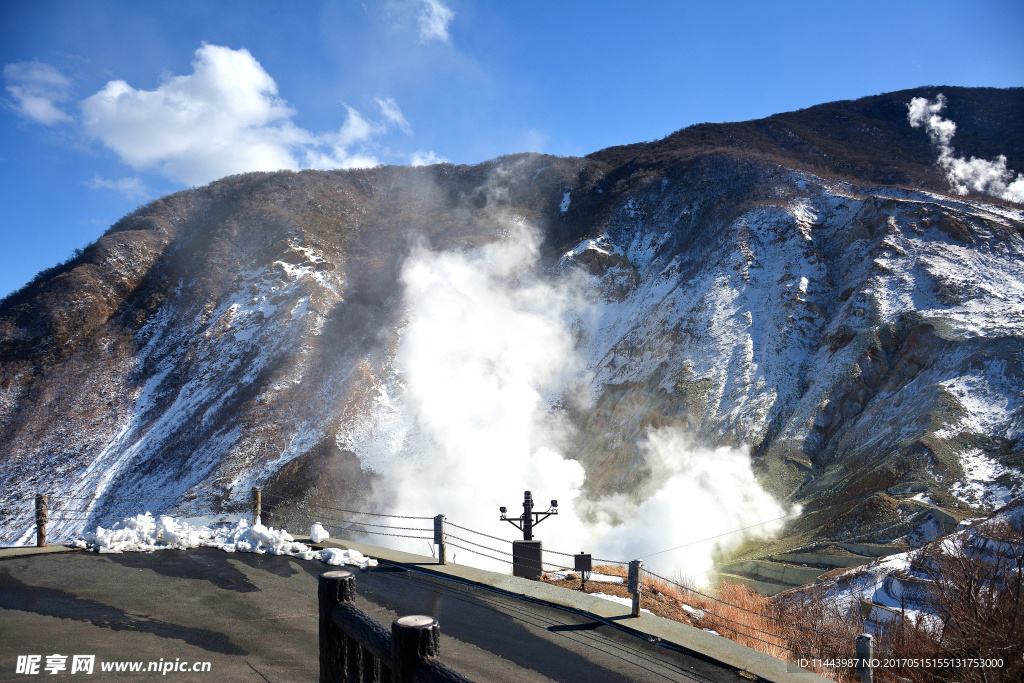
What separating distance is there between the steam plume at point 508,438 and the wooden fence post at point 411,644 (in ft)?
60.9

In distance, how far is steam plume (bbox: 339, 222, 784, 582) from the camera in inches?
835

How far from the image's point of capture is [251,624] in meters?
6.85

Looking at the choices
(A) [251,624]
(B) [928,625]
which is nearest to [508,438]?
(B) [928,625]

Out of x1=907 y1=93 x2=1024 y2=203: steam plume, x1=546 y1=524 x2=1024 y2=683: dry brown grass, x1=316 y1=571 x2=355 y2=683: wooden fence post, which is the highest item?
x1=907 y1=93 x2=1024 y2=203: steam plume

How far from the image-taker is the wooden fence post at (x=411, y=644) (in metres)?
2.15

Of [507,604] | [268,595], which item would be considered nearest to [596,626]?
[507,604]

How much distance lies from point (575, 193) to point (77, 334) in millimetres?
35398

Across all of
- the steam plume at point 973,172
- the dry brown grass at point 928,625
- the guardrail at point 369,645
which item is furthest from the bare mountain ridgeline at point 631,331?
the guardrail at point 369,645

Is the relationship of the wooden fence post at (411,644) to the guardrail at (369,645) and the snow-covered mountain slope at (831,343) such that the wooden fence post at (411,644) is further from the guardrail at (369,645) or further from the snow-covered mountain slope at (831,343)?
the snow-covered mountain slope at (831,343)

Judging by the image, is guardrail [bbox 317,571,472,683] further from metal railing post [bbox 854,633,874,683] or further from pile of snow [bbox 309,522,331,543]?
pile of snow [bbox 309,522,331,543]

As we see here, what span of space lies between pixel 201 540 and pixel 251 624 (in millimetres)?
4731

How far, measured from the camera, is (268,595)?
7.93 metres

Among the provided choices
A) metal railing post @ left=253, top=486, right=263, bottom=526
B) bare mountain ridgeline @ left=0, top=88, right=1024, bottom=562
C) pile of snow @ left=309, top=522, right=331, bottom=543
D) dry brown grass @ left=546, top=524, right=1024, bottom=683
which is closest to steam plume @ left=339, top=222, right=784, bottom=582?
bare mountain ridgeline @ left=0, top=88, right=1024, bottom=562

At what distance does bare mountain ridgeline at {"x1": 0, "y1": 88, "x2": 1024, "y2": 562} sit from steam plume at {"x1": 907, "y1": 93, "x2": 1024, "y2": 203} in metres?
1.37
